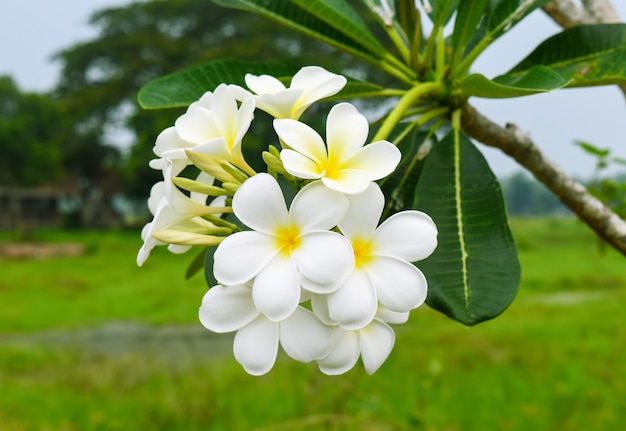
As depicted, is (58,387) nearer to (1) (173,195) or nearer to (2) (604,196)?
(2) (604,196)

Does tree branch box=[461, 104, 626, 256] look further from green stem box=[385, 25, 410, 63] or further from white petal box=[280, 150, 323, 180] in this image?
white petal box=[280, 150, 323, 180]

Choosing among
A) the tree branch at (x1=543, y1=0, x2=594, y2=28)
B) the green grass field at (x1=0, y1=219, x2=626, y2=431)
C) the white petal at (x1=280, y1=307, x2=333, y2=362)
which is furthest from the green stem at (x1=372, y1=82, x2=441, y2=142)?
the green grass field at (x1=0, y1=219, x2=626, y2=431)

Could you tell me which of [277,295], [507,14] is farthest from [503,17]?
[277,295]

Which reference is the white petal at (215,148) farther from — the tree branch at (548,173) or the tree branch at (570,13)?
the tree branch at (570,13)

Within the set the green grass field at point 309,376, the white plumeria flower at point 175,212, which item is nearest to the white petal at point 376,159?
the white plumeria flower at point 175,212

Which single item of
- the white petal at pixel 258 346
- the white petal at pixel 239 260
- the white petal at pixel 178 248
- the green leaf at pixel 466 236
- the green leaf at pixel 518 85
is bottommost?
the white petal at pixel 178 248

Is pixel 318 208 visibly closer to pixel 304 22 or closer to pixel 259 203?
pixel 259 203
